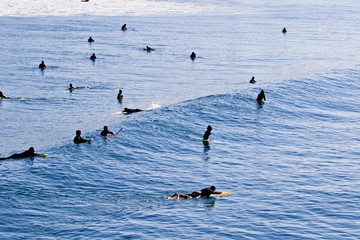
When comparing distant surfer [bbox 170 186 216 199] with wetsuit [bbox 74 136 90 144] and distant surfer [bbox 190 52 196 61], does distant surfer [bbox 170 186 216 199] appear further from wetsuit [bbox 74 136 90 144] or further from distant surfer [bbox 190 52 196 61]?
distant surfer [bbox 190 52 196 61]

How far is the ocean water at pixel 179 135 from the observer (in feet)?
144

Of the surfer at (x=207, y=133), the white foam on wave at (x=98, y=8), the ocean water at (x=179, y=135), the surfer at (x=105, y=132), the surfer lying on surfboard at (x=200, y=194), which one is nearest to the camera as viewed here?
the ocean water at (x=179, y=135)

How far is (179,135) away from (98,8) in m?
116

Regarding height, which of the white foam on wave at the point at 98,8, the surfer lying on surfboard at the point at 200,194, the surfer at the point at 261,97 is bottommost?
the surfer lying on surfboard at the point at 200,194

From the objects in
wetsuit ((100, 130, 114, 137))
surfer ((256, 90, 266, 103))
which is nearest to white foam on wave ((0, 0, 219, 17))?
surfer ((256, 90, 266, 103))

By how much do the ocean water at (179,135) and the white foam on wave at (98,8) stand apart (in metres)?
28.9

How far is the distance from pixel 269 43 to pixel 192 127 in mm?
60831

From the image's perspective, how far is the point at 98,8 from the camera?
175 m

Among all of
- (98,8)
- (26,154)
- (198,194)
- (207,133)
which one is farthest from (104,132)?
(98,8)

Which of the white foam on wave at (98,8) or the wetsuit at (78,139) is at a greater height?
the white foam on wave at (98,8)

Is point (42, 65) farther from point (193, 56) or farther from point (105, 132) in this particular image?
point (105, 132)

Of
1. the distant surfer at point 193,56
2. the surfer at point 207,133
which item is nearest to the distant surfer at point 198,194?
the surfer at point 207,133

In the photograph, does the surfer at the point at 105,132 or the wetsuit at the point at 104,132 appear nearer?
the surfer at the point at 105,132

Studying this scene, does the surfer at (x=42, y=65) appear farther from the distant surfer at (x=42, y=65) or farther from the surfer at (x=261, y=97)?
the surfer at (x=261, y=97)
